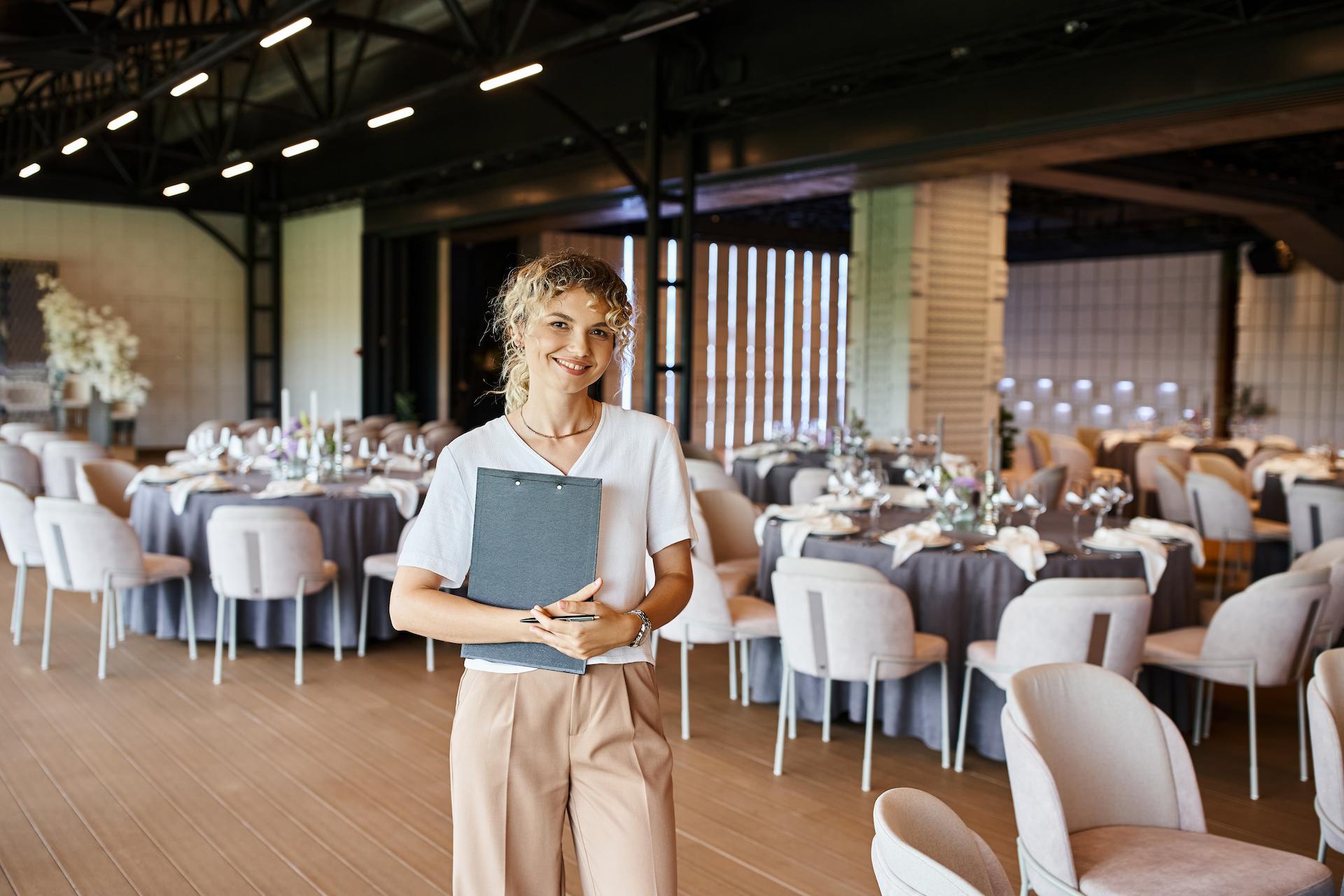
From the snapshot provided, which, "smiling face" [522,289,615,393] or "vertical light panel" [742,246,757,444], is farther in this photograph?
"vertical light panel" [742,246,757,444]

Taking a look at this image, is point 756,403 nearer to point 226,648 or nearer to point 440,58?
point 440,58

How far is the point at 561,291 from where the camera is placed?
186cm

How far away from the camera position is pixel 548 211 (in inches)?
499

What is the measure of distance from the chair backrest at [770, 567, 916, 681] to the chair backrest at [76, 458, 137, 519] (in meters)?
5.30

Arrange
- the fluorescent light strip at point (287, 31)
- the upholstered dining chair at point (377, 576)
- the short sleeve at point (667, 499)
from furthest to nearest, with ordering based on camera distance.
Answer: the fluorescent light strip at point (287, 31)
the upholstered dining chair at point (377, 576)
the short sleeve at point (667, 499)

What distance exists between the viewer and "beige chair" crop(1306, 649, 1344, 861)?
2779 mm

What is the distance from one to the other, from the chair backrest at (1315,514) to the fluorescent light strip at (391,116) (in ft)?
23.3

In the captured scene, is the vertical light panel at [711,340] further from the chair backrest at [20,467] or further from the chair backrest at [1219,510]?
the chair backrest at [1219,510]

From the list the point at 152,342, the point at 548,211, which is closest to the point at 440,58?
the point at 548,211

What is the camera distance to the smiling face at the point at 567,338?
1861 mm

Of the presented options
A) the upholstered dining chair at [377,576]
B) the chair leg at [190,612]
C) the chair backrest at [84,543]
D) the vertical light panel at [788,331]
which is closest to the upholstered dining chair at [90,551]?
the chair backrest at [84,543]

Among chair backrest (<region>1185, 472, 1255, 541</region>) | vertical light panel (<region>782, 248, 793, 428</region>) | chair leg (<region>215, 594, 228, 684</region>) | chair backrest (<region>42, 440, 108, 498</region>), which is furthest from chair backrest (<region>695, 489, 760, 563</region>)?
Result: vertical light panel (<region>782, 248, 793, 428</region>)

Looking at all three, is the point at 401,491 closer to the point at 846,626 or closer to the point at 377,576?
the point at 377,576

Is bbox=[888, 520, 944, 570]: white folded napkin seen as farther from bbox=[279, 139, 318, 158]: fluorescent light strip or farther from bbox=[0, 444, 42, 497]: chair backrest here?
bbox=[0, 444, 42, 497]: chair backrest
